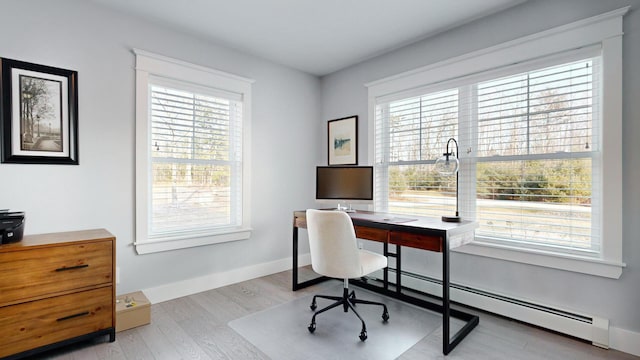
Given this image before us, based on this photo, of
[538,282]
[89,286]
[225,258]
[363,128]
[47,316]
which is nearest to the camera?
[47,316]

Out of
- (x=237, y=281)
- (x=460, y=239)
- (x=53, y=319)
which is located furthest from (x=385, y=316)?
(x=53, y=319)

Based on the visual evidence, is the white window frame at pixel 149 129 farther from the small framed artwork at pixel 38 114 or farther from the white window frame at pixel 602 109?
the white window frame at pixel 602 109

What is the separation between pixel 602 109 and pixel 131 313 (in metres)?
3.67

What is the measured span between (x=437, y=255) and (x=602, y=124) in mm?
1635

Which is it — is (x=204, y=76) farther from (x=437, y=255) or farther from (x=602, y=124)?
(x=602, y=124)

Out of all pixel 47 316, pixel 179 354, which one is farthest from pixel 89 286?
→ pixel 179 354

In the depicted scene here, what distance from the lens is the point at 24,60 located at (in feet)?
7.34

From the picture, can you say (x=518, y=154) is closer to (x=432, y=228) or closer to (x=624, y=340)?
(x=432, y=228)

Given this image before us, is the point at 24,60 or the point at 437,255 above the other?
the point at 24,60

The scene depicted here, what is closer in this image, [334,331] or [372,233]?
[334,331]

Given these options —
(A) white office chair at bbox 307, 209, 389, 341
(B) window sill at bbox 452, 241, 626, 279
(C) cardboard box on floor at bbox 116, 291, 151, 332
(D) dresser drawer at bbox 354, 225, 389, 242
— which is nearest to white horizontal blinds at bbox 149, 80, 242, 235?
(C) cardboard box on floor at bbox 116, 291, 151, 332

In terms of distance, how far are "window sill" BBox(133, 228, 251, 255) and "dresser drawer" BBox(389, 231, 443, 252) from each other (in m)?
1.76

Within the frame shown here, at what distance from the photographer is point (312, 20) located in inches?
109

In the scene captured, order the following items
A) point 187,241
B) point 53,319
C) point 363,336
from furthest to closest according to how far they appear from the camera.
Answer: point 187,241
point 363,336
point 53,319
